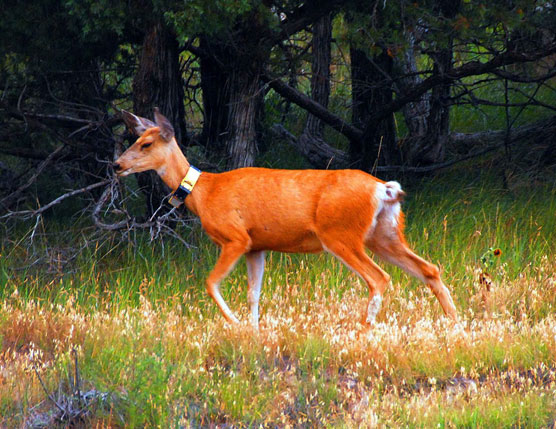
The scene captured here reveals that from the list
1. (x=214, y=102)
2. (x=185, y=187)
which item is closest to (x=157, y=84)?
(x=214, y=102)

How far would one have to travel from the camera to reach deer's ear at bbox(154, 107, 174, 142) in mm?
6324

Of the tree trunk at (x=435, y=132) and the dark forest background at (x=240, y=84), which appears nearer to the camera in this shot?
the dark forest background at (x=240, y=84)

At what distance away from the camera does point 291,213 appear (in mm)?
6121

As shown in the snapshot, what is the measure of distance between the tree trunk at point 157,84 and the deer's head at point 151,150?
2.00 m

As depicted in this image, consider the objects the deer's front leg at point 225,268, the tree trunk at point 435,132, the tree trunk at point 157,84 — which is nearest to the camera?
the deer's front leg at point 225,268

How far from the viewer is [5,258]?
823cm

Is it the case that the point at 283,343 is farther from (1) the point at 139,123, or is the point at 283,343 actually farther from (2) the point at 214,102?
(2) the point at 214,102

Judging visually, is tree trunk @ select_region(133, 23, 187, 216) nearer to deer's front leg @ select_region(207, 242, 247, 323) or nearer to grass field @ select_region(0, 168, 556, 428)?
grass field @ select_region(0, 168, 556, 428)

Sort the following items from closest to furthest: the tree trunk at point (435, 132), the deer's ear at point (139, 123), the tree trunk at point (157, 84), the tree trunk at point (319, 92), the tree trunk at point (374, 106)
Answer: the deer's ear at point (139, 123), the tree trunk at point (157, 84), the tree trunk at point (435, 132), the tree trunk at point (374, 106), the tree trunk at point (319, 92)

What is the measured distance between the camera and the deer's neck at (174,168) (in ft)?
21.1

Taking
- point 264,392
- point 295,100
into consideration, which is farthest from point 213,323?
point 295,100

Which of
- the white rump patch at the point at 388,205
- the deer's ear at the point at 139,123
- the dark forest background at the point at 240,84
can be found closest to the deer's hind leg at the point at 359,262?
the white rump patch at the point at 388,205

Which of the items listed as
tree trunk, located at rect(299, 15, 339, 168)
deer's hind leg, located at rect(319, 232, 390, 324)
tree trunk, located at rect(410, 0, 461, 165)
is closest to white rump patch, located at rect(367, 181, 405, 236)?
deer's hind leg, located at rect(319, 232, 390, 324)

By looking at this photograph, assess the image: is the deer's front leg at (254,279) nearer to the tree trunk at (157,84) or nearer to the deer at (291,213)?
the deer at (291,213)
